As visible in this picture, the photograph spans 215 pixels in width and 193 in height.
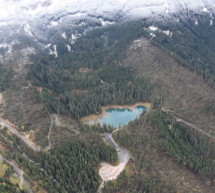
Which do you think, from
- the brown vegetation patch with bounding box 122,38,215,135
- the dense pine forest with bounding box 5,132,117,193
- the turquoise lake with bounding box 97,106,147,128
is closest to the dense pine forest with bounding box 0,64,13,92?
the dense pine forest with bounding box 5,132,117,193

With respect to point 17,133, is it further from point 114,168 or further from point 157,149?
point 157,149

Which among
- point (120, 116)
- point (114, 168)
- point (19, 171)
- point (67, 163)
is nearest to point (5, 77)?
point (120, 116)

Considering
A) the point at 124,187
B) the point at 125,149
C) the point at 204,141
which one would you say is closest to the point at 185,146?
the point at 204,141

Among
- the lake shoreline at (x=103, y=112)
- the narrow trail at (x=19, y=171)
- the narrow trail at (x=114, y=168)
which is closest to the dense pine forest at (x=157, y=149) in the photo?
the narrow trail at (x=114, y=168)

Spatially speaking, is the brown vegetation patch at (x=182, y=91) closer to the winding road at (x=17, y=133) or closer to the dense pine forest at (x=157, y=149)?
the dense pine forest at (x=157, y=149)

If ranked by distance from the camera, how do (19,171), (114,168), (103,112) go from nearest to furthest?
1. (19,171)
2. (114,168)
3. (103,112)

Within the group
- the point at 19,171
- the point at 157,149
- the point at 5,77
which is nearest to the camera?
the point at 19,171

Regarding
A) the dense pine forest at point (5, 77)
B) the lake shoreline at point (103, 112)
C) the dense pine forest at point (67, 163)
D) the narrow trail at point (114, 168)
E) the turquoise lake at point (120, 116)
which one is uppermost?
the dense pine forest at point (5, 77)

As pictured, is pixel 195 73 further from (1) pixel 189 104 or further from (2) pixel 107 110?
(2) pixel 107 110

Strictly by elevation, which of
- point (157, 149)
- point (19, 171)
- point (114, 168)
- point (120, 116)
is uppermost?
point (19, 171)
